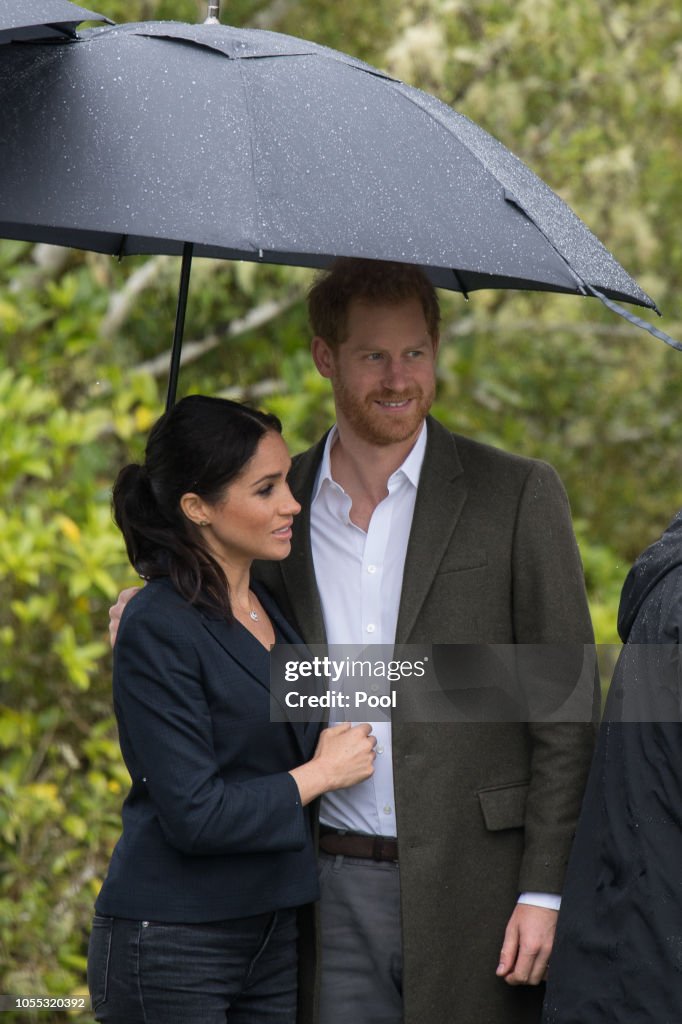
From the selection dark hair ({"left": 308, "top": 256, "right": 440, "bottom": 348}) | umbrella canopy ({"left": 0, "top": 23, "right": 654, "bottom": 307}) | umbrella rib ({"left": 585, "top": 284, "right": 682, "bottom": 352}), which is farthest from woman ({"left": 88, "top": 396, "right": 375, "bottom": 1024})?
umbrella rib ({"left": 585, "top": 284, "right": 682, "bottom": 352})

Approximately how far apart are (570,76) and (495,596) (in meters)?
4.60

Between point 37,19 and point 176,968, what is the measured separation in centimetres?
151

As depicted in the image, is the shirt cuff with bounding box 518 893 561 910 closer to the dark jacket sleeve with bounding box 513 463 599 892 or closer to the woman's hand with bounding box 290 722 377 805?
the dark jacket sleeve with bounding box 513 463 599 892

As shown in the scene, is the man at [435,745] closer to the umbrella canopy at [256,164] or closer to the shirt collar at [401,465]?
the shirt collar at [401,465]

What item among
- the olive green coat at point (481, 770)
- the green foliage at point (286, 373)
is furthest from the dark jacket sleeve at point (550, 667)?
the green foliage at point (286, 373)

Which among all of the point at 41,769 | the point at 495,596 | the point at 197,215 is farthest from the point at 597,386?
the point at 197,215

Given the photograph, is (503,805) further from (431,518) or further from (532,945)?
(431,518)

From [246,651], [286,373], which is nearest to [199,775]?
[246,651]

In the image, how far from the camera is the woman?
2416 mm

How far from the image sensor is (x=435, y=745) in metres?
2.66

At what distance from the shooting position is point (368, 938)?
267 cm

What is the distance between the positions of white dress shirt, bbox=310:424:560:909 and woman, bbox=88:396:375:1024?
0.09m

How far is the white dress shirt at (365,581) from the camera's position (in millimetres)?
2670

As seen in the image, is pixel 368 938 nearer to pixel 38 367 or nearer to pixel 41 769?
pixel 41 769
